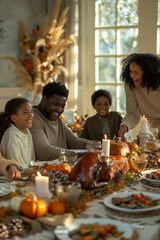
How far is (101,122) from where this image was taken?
11.3 feet

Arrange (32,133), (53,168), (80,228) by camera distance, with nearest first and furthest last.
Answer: (80,228) → (53,168) → (32,133)

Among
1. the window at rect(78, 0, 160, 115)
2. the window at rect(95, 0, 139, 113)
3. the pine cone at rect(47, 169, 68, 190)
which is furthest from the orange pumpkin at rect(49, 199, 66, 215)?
the window at rect(95, 0, 139, 113)

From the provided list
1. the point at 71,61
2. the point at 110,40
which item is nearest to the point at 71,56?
the point at 71,61

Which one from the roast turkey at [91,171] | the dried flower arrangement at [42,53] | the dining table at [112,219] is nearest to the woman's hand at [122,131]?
the roast turkey at [91,171]

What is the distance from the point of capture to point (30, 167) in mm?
1879

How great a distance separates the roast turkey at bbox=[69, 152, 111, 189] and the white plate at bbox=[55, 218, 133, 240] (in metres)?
0.39

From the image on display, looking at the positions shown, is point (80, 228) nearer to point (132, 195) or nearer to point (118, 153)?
point (132, 195)

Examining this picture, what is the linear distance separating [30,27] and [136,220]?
177 inches

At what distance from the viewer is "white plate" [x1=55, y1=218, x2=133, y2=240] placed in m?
1.09

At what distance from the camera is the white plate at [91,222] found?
3.59ft

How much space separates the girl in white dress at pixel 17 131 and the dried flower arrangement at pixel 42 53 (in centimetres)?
259

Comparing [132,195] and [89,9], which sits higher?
[89,9]

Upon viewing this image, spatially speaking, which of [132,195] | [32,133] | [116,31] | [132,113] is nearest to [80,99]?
[116,31]

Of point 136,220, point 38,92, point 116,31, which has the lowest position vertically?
point 136,220
